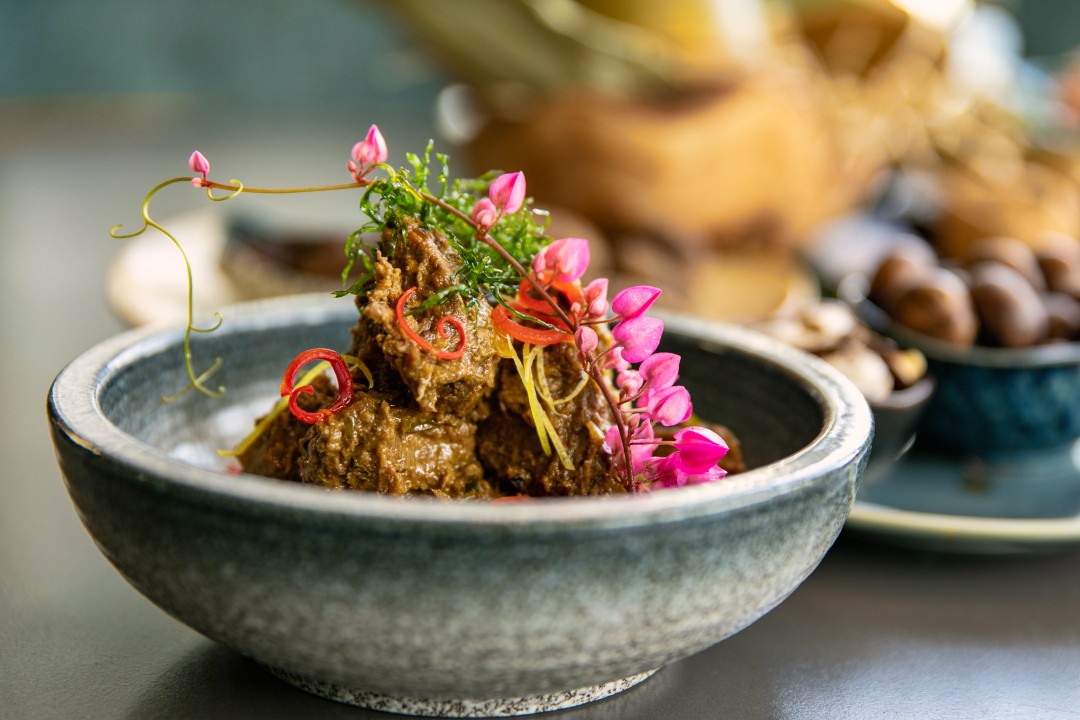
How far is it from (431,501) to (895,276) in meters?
1.04

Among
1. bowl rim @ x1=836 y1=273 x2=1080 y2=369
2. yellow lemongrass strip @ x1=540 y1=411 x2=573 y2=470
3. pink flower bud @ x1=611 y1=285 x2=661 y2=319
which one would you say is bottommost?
bowl rim @ x1=836 y1=273 x2=1080 y2=369

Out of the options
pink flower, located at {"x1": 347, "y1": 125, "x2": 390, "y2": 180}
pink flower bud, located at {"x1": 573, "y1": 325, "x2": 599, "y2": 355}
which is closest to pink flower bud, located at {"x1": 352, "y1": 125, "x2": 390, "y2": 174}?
pink flower, located at {"x1": 347, "y1": 125, "x2": 390, "y2": 180}

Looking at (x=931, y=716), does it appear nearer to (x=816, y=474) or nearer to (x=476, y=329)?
Answer: (x=816, y=474)

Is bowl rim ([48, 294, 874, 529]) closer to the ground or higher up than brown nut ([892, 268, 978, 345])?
higher up

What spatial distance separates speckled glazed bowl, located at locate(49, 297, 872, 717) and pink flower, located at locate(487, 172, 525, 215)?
0.29 meters

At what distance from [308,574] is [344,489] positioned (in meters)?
0.19

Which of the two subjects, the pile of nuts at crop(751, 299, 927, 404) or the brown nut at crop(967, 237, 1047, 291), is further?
the brown nut at crop(967, 237, 1047, 291)

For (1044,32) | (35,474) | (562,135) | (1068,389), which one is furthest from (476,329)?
(1044,32)

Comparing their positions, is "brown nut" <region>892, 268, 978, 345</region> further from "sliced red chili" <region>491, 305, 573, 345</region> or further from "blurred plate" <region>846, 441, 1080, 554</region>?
"sliced red chili" <region>491, 305, 573, 345</region>

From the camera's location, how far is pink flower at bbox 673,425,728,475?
0.87 meters

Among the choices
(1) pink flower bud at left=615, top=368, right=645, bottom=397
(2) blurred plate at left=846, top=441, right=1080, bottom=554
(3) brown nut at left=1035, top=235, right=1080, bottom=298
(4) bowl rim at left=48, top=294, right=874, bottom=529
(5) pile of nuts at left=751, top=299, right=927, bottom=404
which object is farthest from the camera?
(3) brown nut at left=1035, top=235, right=1080, bottom=298

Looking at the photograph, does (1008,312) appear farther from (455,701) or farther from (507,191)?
(455,701)

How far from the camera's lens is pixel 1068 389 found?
1.39 metres

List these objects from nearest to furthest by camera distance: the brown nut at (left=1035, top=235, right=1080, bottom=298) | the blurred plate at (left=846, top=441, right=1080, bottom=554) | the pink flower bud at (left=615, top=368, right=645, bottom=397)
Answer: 1. the pink flower bud at (left=615, top=368, right=645, bottom=397)
2. the blurred plate at (left=846, top=441, right=1080, bottom=554)
3. the brown nut at (left=1035, top=235, right=1080, bottom=298)
